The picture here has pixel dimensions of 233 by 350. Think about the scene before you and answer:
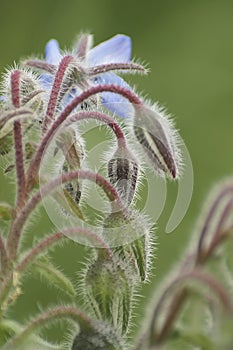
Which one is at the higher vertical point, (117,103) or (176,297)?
(117,103)

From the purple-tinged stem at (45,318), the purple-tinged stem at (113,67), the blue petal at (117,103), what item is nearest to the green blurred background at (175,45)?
the blue petal at (117,103)

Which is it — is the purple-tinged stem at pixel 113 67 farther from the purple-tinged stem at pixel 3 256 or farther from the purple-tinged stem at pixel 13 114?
the purple-tinged stem at pixel 3 256

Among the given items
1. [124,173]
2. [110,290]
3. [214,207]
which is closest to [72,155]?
[124,173]

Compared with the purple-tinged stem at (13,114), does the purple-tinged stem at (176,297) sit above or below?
below

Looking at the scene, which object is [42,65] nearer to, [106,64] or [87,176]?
[106,64]

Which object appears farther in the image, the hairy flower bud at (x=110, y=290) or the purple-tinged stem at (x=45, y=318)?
the hairy flower bud at (x=110, y=290)

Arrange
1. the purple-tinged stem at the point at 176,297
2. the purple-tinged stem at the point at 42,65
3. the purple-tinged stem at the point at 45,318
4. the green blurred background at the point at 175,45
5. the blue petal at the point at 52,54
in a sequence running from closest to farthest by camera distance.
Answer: the purple-tinged stem at the point at 176,297 → the purple-tinged stem at the point at 45,318 → the purple-tinged stem at the point at 42,65 → the blue petal at the point at 52,54 → the green blurred background at the point at 175,45

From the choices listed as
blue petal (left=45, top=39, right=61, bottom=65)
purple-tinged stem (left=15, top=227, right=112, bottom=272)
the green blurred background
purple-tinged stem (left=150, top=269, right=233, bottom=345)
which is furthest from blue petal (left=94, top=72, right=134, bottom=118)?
the green blurred background
